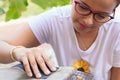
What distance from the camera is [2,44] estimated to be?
102 cm

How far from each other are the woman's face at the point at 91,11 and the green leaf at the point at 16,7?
6.3 inches

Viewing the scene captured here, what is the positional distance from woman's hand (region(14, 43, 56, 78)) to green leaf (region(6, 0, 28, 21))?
0.55 feet

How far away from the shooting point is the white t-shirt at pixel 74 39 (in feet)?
3.85

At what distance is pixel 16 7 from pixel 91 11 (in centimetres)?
24

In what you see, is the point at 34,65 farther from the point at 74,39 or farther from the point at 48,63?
the point at 74,39

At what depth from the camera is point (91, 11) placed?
993 millimetres

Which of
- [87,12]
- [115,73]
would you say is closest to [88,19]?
[87,12]

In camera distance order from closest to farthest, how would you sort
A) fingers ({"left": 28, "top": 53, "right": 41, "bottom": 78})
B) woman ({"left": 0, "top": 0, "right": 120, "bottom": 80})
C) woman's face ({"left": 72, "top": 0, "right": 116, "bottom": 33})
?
fingers ({"left": 28, "top": 53, "right": 41, "bottom": 78}) → woman's face ({"left": 72, "top": 0, "right": 116, "bottom": 33}) → woman ({"left": 0, "top": 0, "right": 120, "bottom": 80})

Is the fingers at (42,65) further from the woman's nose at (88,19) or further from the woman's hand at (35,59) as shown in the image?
the woman's nose at (88,19)

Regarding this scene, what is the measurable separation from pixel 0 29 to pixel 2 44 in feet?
0.67

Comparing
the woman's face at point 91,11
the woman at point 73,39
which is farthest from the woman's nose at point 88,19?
the woman at point 73,39

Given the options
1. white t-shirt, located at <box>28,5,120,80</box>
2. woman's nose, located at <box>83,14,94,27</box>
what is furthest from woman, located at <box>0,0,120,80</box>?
woman's nose, located at <box>83,14,94,27</box>

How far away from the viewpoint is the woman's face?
99 cm

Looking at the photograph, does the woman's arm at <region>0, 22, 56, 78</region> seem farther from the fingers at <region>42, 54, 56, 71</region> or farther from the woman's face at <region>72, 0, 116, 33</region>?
the woman's face at <region>72, 0, 116, 33</region>
